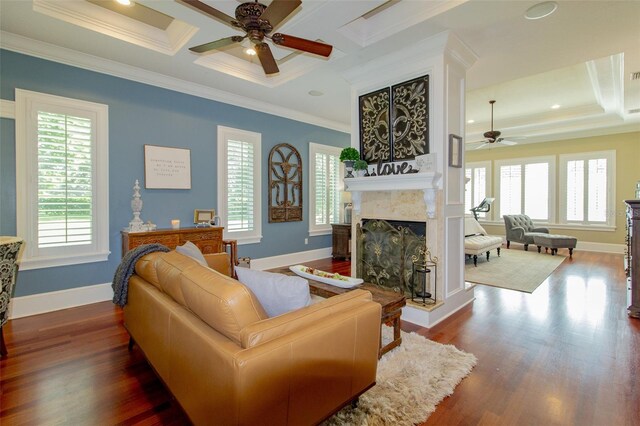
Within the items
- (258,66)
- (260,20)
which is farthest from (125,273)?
(258,66)

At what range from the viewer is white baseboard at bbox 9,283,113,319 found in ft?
10.9

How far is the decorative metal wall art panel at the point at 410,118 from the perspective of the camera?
3.37 metres

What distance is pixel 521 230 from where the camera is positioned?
731 centimetres

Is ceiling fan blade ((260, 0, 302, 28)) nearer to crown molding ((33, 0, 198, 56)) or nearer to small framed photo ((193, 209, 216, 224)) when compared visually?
crown molding ((33, 0, 198, 56))

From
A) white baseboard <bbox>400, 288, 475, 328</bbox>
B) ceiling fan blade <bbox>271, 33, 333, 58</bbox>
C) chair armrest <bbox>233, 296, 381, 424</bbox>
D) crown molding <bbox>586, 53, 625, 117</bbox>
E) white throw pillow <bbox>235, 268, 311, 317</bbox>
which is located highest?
crown molding <bbox>586, 53, 625, 117</bbox>

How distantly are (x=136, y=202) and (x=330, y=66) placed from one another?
3026mm

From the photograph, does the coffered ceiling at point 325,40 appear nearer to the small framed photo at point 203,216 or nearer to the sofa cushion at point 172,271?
the small framed photo at point 203,216

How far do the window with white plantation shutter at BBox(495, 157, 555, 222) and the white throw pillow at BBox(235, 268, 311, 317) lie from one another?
28.8ft

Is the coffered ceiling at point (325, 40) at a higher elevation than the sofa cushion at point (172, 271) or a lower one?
higher

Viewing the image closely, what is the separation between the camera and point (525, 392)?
2.04m

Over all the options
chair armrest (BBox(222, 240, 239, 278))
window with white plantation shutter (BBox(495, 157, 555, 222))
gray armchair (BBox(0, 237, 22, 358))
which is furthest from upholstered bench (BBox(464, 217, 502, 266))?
gray armchair (BBox(0, 237, 22, 358))

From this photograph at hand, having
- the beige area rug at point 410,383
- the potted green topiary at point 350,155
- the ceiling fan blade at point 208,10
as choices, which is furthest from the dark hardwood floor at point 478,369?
the ceiling fan blade at point 208,10

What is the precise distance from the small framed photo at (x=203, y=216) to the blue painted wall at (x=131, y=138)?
0.45 feet

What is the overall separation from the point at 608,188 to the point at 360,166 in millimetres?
6999
